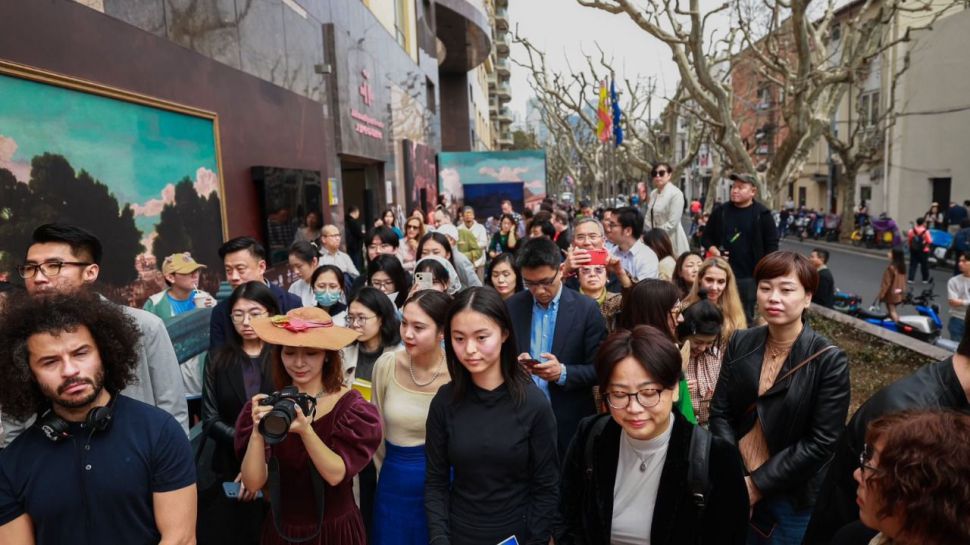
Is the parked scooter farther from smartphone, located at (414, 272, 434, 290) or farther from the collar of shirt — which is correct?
smartphone, located at (414, 272, 434, 290)

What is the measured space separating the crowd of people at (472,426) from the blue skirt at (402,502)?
0.01 meters

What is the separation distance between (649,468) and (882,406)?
0.75 meters

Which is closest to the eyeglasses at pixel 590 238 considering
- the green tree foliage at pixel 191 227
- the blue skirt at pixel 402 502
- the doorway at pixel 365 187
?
the blue skirt at pixel 402 502

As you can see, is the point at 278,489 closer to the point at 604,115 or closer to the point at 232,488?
the point at 232,488

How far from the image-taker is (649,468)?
2.08 meters

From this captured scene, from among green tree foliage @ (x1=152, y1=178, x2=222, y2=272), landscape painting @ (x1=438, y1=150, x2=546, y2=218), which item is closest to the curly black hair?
green tree foliage @ (x1=152, y1=178, x2=222, y2=272)

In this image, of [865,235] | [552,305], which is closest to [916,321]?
[552,305]

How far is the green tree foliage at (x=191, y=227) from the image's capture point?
5.64 metres

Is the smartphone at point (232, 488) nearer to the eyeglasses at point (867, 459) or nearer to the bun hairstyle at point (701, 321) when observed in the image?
the bun hairstyle at point (701, 321)

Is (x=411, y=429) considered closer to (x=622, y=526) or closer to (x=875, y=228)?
(x=622, y=526)

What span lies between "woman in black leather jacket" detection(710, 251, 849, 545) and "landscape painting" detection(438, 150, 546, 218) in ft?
59.8

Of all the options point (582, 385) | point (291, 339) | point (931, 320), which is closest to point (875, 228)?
point (931, 320)

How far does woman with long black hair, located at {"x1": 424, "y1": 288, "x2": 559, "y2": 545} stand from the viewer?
2354mm

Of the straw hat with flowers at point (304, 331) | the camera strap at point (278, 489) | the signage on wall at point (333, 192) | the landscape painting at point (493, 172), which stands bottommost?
Result: the camera strap at point (278, 489)
